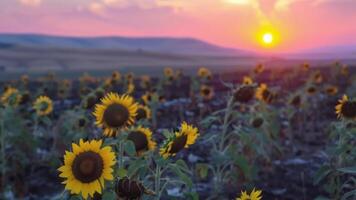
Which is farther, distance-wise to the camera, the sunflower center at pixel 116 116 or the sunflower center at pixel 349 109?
the sunflower center at pixel 349 109

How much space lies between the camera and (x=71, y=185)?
9.76 ft

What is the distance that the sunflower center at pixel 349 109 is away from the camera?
514cm

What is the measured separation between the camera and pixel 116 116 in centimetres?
367

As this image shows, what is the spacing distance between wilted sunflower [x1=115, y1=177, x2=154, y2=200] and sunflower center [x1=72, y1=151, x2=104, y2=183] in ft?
0.64

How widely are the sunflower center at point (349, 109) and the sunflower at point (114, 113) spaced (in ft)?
7.57

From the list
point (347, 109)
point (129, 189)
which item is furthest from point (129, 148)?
point (347, 109)

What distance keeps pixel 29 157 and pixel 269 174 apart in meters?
3.17

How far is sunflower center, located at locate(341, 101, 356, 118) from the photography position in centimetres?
514

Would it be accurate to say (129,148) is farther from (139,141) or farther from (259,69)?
(259,69)

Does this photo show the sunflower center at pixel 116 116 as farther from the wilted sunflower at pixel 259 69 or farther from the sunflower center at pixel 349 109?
the wilted sunflower at pixel 259 69

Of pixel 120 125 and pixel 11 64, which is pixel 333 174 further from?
pixel 11 64

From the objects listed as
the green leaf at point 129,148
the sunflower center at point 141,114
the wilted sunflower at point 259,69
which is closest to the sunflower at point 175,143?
the green leaf at point 129,148

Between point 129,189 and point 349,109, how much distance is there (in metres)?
3.01

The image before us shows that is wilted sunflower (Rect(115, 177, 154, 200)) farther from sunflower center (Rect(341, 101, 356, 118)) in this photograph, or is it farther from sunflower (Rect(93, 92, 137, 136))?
sunflower center (Rect(341, 101, 356, 118))
